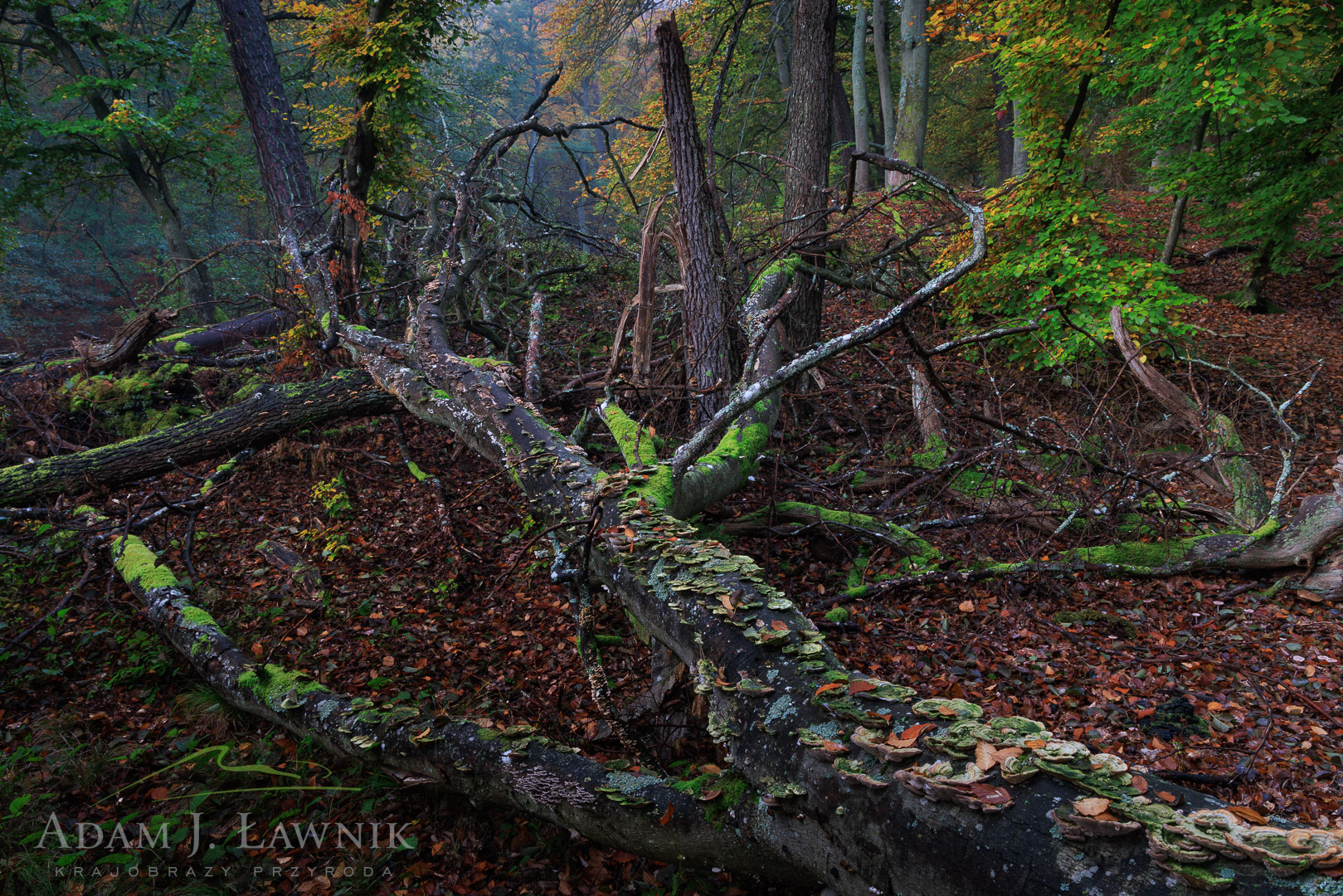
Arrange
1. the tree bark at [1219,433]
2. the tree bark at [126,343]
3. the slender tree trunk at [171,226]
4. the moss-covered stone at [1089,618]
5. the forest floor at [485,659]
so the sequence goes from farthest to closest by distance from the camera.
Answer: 1. the slender tree trunk at [171,226]
2. the tree bark at [126,343]
3. the tree bark at [1219,433]
4. the moss-covered stone at [1089,618]
5. the forest floor at [485,659]

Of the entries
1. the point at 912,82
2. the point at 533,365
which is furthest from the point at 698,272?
the point at 912,82

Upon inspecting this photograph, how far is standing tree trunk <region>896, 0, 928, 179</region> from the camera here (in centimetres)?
1115

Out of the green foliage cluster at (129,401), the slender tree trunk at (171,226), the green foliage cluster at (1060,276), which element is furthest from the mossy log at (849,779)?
the slender tree trunk at (171,226)

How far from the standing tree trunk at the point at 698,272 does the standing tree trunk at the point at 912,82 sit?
8.18 metres

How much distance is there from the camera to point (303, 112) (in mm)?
12336

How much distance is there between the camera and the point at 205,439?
5324mm

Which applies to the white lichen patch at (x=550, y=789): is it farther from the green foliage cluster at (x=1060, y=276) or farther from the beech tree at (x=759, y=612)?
the green foliage cluster at (x=1060, y=276)

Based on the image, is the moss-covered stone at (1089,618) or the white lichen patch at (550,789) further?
the moss-covered stone at (1089,618)

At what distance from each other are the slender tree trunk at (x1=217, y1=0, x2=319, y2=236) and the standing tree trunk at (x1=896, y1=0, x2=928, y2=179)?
388 inches

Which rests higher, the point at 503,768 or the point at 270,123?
the point at 270,123

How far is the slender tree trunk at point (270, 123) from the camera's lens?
764cm

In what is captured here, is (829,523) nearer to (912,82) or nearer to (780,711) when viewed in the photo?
(780,711)

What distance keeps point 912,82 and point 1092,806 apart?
12.8 metres

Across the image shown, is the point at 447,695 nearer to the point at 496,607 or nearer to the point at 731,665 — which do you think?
the point at 496,607
